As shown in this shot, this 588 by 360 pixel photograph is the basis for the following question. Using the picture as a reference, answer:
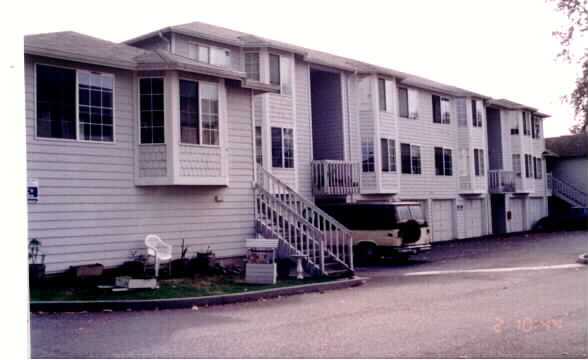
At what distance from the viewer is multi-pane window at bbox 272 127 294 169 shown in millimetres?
21984

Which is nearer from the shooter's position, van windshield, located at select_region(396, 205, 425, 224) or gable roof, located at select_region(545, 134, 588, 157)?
van windshield, located at select_region(396, 205, 425, 224)

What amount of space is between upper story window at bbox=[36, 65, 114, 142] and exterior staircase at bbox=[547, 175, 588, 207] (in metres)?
38.6

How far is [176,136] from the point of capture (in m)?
14.5

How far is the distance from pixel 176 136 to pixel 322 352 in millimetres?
8865

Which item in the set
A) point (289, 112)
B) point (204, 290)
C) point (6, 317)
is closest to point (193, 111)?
point (204, 290)

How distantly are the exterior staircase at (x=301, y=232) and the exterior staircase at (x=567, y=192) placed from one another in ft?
109

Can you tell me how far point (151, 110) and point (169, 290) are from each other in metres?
5.08

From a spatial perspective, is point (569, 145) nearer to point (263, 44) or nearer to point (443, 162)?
point (443, 162)

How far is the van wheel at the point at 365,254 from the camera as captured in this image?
65.1 ft

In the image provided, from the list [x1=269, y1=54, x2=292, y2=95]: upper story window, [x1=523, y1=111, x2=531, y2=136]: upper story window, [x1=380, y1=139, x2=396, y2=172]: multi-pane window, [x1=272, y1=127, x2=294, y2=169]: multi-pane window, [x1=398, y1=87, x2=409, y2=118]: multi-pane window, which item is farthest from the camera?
[x1=523, y1=111, x2=531, y2=136]: upper story window

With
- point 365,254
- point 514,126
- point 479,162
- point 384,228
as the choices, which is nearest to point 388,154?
point 384,228

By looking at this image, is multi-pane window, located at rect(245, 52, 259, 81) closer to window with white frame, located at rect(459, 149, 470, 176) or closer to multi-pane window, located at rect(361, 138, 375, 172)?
multi-pane window, located at rect(361, 138, 375, 172)

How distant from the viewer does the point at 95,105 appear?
46.1 ft
